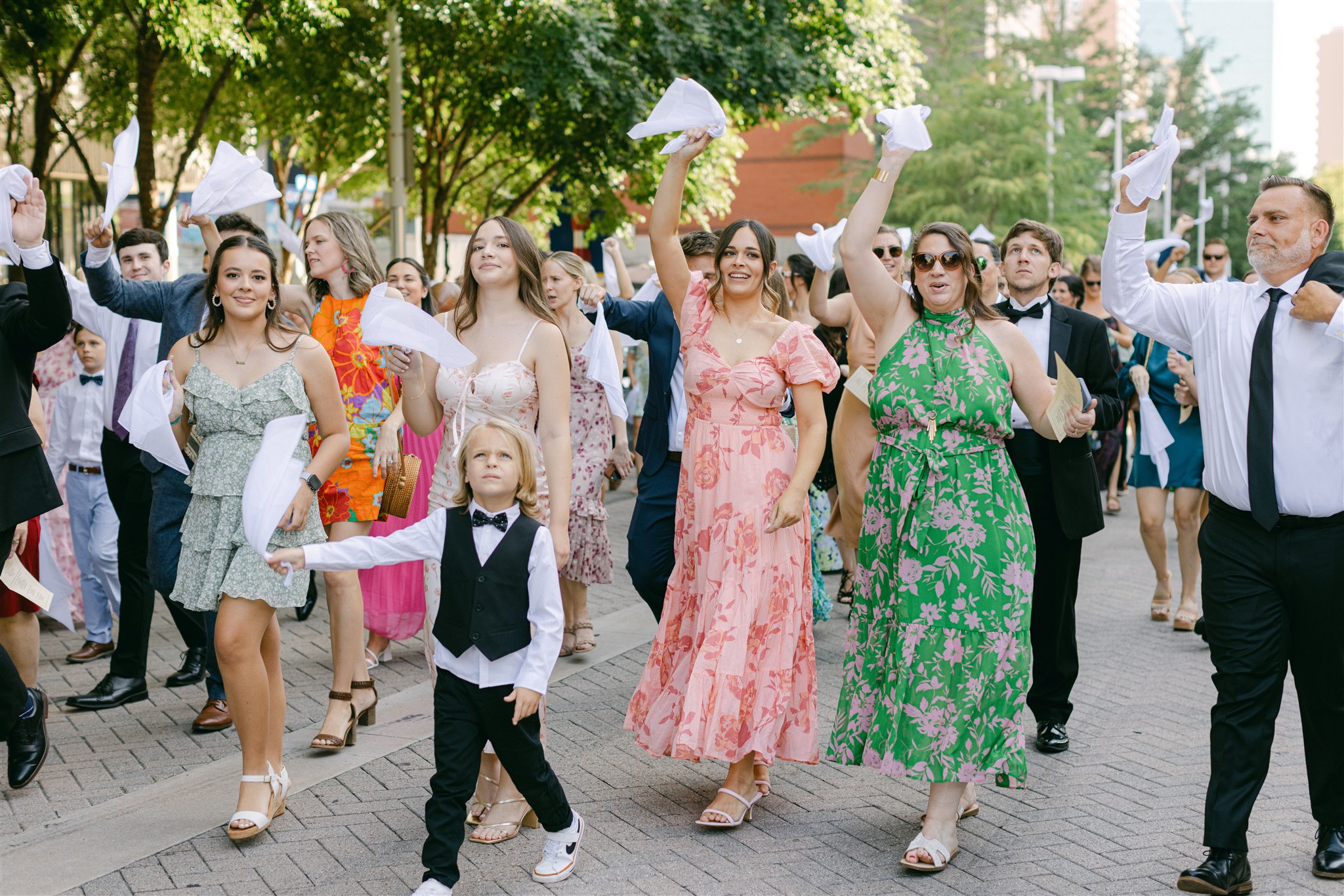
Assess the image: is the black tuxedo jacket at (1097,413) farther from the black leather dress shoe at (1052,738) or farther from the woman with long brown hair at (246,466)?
the woman with long brown hair at (246,466)

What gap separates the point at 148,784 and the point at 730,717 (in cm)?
238

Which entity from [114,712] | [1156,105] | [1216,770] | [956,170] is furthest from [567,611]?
[1156,105]

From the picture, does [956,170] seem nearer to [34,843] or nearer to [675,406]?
[675,406]

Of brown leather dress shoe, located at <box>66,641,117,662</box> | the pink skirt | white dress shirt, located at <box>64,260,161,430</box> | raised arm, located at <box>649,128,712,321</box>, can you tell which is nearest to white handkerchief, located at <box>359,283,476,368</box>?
raised arm, located at <box>649,128,712,321</box>

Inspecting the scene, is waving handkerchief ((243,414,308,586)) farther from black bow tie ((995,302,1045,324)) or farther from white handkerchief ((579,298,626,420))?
black bow tie ((995,302,1045,324))

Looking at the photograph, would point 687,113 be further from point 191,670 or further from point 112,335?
point 191,670

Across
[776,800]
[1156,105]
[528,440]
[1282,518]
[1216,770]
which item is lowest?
[776,800]

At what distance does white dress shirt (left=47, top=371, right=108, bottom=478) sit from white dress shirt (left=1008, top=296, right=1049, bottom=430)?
492 cm

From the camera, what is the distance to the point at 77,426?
7.54 meters

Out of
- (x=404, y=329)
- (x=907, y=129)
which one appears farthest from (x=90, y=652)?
(x=907, y=129)

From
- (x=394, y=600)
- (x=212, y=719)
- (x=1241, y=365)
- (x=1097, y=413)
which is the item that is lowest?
(x=212, y=719)

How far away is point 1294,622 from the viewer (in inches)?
171

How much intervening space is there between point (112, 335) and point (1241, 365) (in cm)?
530

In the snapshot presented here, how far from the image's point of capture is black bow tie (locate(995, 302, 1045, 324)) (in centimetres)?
588
